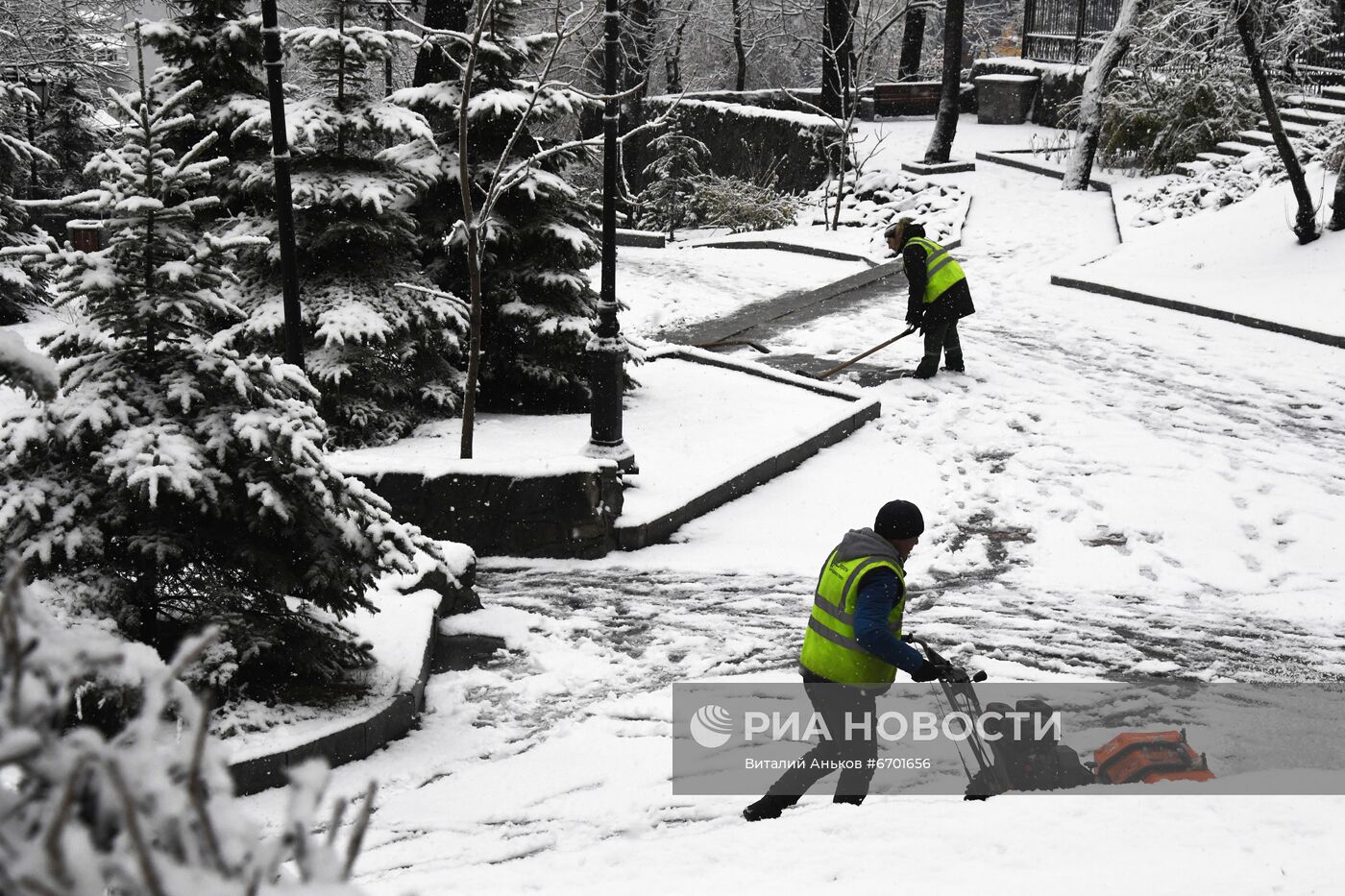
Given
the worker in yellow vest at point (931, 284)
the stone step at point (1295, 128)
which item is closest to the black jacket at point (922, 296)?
the worker in yellow vest at point (931, 284)

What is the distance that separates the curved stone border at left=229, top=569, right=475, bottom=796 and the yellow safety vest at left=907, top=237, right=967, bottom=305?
736cm

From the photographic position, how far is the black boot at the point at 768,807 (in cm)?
520

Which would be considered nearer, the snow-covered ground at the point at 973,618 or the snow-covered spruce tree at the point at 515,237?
the snow-covered ground at the point at 973,618

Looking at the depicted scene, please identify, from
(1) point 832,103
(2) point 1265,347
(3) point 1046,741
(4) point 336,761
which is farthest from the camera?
(1) point 832,103

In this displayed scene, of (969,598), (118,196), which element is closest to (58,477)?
(118,196)

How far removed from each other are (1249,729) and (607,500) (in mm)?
4582

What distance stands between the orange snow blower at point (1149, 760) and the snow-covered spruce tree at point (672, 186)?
21428 millimetres

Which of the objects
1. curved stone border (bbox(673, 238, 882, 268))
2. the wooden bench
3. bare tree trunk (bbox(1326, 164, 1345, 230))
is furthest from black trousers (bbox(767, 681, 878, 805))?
the wooden bench

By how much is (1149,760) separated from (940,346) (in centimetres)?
788

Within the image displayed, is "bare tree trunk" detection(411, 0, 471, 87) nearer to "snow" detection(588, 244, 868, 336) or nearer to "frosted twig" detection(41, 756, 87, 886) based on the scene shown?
"snow" detection(588, 244, 868, 336)

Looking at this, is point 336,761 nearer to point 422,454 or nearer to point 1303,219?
point 422,454

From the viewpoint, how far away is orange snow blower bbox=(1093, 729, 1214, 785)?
17.3 ft

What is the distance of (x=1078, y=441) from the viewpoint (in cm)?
1104

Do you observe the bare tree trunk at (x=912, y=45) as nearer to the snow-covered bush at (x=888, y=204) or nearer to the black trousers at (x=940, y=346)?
the snow-covered bush at (x=888, y=204)
